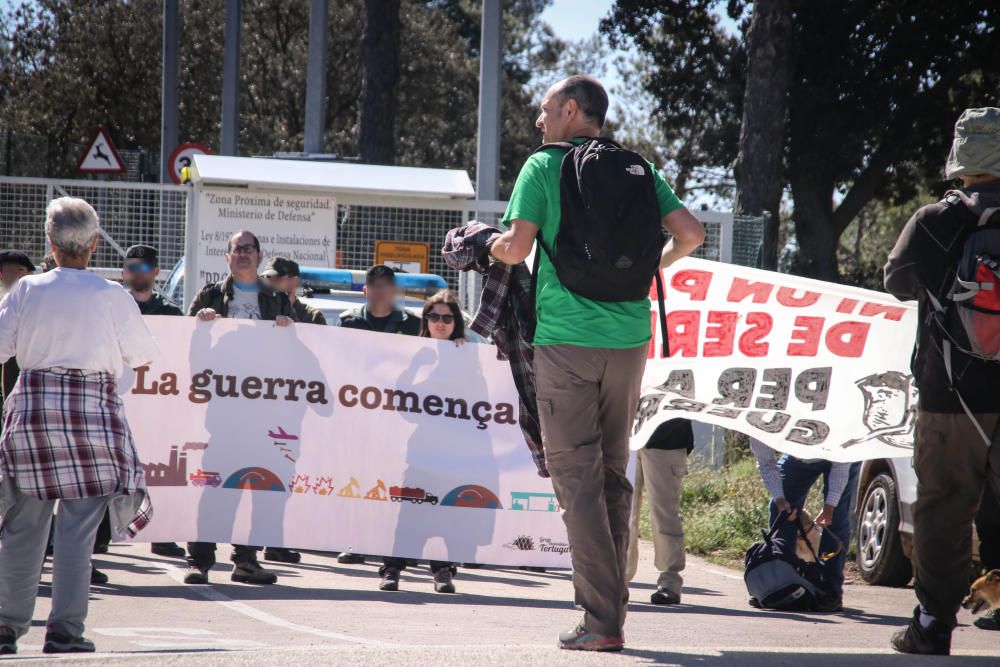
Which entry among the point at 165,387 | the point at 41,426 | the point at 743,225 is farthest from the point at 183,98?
the point at 41,426

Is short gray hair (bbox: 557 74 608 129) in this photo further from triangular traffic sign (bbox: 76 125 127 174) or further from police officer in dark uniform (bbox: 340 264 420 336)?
triangular traffic sign (bbox: 76 125 127 174)

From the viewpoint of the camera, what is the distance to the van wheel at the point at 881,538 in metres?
8.69

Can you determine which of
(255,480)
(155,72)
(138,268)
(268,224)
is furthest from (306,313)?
(155,72)

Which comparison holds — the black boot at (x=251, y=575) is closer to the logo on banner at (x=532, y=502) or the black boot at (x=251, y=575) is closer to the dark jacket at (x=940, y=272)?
the logo on banner at (x=532, y=502)

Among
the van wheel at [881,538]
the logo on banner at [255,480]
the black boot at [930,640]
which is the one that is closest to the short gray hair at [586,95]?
the black boot at [930,640]

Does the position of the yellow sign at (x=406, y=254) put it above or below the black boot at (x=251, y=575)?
above

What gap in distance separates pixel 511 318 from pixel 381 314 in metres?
3.70

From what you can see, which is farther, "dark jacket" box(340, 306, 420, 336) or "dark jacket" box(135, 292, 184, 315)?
A: "dark jacket" box(340, 306, 420, 336)

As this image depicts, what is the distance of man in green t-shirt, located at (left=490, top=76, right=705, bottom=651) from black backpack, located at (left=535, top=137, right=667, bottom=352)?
0.07 metres

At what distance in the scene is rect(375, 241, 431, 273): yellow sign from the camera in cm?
1321

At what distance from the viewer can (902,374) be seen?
265 inches

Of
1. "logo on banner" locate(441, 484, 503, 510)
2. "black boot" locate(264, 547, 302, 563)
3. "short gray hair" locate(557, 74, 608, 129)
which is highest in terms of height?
"short gray hair" locate(557, 74, 608, 129)

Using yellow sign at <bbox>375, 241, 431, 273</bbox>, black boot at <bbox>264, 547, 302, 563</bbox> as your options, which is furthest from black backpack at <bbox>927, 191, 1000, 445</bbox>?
yellow sign at <bbox>375, 241, 431, 273</bbox>

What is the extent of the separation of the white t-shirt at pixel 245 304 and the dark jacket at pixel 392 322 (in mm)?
939
